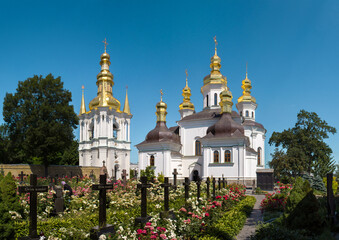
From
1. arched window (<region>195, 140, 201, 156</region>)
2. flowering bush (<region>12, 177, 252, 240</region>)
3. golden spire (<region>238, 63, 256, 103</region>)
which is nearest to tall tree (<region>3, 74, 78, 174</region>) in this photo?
arched window (<region>195, 140, 201, 156</region>)

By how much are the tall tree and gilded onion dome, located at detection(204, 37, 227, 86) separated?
1855 cm

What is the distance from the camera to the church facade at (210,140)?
2931 cm

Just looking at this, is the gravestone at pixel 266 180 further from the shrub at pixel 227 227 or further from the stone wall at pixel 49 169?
the stone wall at pixel 49 169

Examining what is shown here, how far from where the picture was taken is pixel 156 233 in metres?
6.61

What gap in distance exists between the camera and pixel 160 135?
33.5m

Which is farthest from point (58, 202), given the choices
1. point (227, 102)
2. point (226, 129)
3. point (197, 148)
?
point (197, 148)

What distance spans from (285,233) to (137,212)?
4.65 metres

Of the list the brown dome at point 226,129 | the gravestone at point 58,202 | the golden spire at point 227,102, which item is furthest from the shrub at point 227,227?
the golden spire at point 227,102

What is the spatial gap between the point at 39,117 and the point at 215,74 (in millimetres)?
22568

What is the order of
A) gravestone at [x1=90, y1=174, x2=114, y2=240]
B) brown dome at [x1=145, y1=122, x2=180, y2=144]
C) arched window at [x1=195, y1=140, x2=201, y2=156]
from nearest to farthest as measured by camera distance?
gravestone at [x1=90, y1=174, x2=114, y2=240] → brown dome at [x1=145, y1=122, x2=180, y2=144] → arched window at [x1=195, y1=140, x2=201, y2=156]

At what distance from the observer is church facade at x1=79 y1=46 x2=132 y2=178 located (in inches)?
1644

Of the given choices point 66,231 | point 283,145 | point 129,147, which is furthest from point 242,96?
point 66,231

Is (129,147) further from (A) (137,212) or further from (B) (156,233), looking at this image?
(B) (156,233)

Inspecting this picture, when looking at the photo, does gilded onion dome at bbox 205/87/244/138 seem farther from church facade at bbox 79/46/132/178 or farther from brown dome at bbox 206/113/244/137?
church facade at bbox 79/46/132/178
